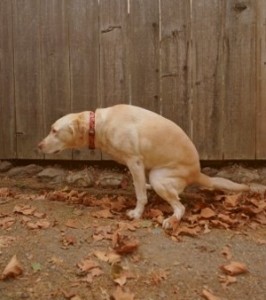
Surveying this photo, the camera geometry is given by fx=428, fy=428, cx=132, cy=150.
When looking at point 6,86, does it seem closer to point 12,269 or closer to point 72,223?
point 72,223

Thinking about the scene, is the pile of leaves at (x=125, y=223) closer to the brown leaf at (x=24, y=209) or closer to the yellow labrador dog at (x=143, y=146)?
the brown leaf at (x=24, y=209)

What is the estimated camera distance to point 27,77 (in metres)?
4.49

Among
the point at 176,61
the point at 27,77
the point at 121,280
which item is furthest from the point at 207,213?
the point at 27,77

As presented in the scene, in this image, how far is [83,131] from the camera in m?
3.60

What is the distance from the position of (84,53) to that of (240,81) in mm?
1553

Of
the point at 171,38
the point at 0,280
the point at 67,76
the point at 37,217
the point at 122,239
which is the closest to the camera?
the point at 0,280

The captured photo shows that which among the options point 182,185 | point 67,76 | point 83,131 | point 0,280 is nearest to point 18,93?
point 67,76

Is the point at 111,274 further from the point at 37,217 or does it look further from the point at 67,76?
the point at 67,76

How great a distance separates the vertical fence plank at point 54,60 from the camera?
4324 millimetres

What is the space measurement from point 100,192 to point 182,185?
3.34 ft

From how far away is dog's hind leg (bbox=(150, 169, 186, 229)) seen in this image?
3430 millimetres

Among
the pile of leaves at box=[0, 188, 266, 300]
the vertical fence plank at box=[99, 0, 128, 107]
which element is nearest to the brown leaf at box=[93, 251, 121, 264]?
the pile of leaves at box=[0, 188, 266, 300]

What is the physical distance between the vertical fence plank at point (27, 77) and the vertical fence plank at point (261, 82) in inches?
85.8

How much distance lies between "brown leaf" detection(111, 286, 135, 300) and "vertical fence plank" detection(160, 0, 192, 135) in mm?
2042
